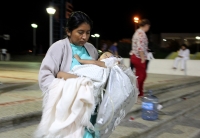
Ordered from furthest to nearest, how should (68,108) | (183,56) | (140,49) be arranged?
(183,56), (140,49), (68,108)

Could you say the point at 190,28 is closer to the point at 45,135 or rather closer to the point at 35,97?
the point at 35,97

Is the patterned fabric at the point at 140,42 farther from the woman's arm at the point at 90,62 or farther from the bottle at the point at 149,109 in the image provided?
the woman's arm at the point at 90,62

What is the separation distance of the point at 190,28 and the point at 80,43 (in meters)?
44.5

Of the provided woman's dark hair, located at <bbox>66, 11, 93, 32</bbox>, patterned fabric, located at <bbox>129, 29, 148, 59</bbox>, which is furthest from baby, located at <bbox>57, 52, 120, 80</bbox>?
patterned fabric, located at <bbox>129, 29, 148, 59</bbox>

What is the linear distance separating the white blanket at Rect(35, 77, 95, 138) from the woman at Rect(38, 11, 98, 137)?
0.30 feet

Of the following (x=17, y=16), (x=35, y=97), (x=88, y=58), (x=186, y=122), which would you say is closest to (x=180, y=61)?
(x=186, y=122)

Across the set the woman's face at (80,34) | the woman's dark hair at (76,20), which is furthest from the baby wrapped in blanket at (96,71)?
the woman's dark hair at (76,20)

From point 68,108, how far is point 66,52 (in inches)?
17.7

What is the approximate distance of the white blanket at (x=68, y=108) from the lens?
181cm

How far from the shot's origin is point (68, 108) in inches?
72.2

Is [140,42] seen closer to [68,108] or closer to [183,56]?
[68,108]

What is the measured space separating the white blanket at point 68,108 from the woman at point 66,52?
0.30 ft

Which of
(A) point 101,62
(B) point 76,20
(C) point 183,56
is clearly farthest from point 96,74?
(C) point 183,56

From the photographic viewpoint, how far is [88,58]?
2.19m
